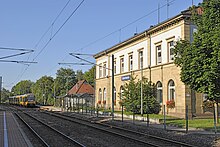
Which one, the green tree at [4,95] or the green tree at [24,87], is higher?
the green tree at [24,87]

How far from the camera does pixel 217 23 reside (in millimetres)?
21125

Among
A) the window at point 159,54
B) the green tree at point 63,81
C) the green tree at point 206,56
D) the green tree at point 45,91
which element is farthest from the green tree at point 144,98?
the green tree at point 63,81

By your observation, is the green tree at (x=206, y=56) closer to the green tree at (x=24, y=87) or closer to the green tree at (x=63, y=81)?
the green tree at (x=63, y=81)

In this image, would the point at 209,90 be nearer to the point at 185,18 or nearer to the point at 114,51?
the point at 185,18

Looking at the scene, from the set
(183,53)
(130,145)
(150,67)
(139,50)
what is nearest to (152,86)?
(150,67)

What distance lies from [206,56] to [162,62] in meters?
13.9

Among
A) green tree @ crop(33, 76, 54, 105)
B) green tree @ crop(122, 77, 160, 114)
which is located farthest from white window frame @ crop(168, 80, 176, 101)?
green tree @ crop(33, 76, 54, 105)

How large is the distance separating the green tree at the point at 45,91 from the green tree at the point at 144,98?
62.8 m

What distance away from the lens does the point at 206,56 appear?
69.7 feet

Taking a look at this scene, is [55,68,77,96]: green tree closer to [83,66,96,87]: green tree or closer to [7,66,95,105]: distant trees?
[7,66,95,105]: distant trees

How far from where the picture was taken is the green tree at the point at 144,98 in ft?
115

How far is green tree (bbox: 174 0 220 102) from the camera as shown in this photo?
20578 mm

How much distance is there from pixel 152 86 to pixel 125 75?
29.5 ft

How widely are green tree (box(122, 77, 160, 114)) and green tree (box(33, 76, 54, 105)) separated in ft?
206
